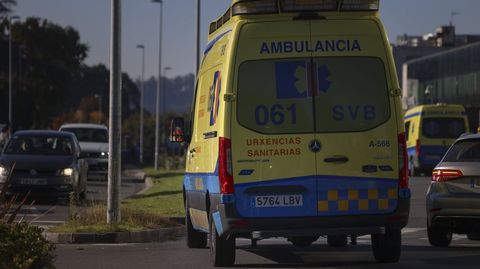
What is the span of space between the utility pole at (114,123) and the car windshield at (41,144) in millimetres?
8266

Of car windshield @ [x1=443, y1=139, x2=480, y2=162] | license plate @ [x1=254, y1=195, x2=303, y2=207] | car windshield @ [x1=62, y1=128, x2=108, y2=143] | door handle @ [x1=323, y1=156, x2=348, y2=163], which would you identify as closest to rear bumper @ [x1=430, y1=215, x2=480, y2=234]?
car windshield @ [x1=443, y1=139, x2=480, y2=162]

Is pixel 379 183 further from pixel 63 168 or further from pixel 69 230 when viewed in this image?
pixel 63 168

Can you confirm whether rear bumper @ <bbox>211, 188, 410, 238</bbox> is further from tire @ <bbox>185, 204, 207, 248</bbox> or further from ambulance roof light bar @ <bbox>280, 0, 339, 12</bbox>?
tire @ <bbox>185, 204, 207, 248</bbox>

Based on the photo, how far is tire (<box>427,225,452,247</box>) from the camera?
1495 centimetres

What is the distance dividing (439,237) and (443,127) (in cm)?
2373

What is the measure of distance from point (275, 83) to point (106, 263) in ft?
A: 10.8

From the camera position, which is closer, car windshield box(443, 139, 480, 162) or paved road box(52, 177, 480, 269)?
paved road box(52, 177, 480, 269)

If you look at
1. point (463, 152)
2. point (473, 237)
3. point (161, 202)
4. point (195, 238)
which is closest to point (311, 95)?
point (463, 152)

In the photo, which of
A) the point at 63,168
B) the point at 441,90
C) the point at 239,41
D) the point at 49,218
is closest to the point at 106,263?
the point at 239,41

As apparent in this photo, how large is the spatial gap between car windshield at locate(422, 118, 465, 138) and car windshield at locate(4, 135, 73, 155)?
55.0ft

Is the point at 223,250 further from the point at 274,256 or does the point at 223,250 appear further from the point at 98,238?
the point at 98,238

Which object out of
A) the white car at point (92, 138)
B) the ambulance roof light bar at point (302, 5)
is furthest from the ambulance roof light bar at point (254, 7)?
the white car at point (92, 138)

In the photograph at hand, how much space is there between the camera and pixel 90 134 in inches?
1528

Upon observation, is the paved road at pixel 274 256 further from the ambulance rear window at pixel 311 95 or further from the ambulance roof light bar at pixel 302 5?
the ambulance roof light bar at pixel 302 5
